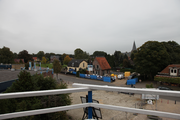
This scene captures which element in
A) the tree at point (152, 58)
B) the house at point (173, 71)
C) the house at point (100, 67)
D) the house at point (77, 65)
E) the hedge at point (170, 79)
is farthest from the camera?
the house at point (77, 65)

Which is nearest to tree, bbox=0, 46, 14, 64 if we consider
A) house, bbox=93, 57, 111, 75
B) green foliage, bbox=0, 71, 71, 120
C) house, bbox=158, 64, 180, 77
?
house, bbox=93, 57, 111, 75

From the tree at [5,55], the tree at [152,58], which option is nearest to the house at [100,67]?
the tree at [152,58]

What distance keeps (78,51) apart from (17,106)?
68.5 m

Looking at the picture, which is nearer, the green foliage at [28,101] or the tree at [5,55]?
the green foliage at [28,101]

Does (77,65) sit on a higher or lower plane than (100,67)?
higher

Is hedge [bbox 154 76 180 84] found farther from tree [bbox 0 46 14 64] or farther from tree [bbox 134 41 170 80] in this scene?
tree [bbox 0 46 14 64]

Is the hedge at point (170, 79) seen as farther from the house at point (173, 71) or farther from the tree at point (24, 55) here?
the tree at point (24, 55)

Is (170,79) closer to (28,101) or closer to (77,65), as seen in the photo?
(28,101)

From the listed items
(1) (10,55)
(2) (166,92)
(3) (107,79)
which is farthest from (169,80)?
(1) (10,55)

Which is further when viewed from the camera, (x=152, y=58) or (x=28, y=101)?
(x=152, y=58)

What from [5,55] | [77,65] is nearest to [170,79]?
[77,65]

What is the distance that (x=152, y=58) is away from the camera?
2323 cm

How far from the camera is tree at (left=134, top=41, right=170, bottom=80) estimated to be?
22773 millimetres

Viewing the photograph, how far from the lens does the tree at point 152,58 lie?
22773mm
